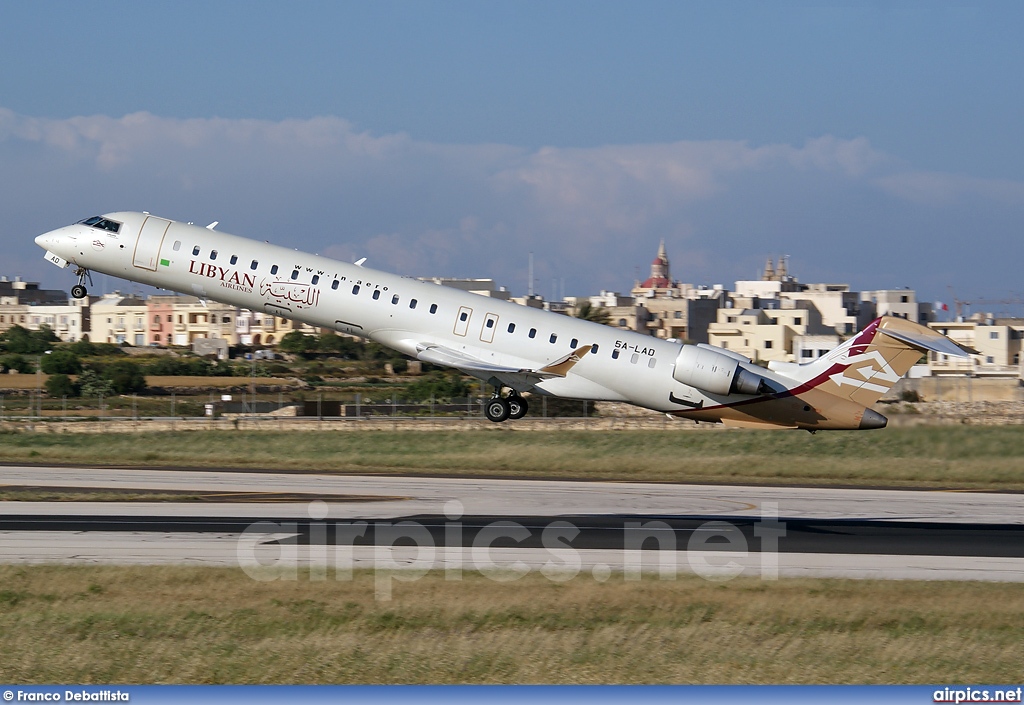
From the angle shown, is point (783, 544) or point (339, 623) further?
point (783, 544)

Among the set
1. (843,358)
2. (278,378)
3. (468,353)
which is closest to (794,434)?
(843,358)

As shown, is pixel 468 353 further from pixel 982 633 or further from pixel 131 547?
pixel 982 633

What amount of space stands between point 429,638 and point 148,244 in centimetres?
1958

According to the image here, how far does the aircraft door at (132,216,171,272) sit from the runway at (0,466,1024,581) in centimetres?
723

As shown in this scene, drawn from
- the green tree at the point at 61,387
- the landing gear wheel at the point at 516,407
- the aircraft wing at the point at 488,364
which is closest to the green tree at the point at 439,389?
the green tree at the point at 61,387

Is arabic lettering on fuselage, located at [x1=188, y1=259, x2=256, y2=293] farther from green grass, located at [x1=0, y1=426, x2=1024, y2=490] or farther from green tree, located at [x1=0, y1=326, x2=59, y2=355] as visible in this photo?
green tree, located at [x1=0, y1=326, x2=59, y2=355]

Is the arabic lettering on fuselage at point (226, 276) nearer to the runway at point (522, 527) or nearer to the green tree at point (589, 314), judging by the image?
the runway at point (522, 527)

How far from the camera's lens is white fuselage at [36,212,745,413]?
3500cm

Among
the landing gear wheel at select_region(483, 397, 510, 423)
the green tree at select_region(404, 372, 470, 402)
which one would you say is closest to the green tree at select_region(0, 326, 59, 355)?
the green tree at select_region(404, 372, 470, 402)

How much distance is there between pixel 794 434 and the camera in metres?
56.2

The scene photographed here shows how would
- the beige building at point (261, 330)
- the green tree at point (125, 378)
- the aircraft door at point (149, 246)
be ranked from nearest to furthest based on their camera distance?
the aircraft door at point (149, 246)
the green tree at point (125, 378)
the beige building at point (261, 330)

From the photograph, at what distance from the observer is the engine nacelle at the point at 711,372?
34438 millimetres

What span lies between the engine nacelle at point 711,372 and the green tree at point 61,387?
74.5 m

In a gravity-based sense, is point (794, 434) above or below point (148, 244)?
below
